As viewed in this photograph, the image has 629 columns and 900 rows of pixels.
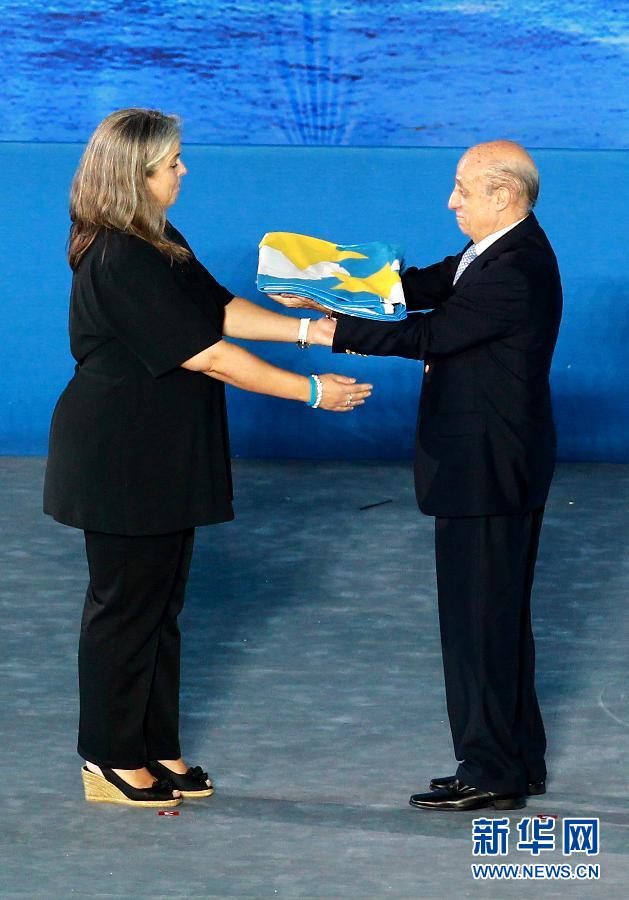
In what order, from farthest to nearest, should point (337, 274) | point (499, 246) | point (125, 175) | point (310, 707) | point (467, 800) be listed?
1. point (310, 707)
2. point (337, 274)
3. point (467, 800)
4. point (499, 246)
5. point (125, 175)

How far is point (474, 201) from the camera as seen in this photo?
2.94m

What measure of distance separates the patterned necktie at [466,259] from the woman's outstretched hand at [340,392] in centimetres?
31

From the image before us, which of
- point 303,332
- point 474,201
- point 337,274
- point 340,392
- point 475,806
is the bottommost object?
point 475,806

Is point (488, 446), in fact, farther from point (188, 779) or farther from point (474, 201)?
point (188, 779)

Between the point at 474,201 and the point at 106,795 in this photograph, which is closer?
the point at 474,201

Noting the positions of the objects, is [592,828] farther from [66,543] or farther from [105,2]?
[105,2]

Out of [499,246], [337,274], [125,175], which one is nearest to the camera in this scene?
[125,175]

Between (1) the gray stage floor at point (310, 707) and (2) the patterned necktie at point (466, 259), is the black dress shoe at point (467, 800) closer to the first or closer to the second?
(1) the gray stage floor at point (310, 707)

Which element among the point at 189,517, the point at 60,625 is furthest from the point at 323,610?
the point at 189,517

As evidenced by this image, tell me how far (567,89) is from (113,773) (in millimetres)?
4327

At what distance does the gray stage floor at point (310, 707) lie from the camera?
2.83 m

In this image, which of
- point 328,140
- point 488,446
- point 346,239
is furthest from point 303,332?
point 328,140

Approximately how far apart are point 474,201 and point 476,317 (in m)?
0.24

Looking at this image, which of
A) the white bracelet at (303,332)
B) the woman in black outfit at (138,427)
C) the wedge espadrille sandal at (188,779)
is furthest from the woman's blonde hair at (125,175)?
the wedge espadrille sandal at (188,779)
